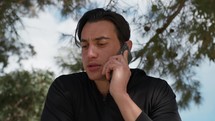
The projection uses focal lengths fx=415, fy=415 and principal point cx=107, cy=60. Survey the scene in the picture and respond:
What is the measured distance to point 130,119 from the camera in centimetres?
118

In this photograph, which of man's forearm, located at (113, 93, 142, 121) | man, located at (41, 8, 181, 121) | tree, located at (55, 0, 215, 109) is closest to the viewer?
man's forearm, located at (113, 93, 142, 121)

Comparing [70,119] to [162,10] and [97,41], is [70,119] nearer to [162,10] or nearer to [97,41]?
[97,41]

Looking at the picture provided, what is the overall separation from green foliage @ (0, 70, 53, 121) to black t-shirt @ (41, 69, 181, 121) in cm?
335

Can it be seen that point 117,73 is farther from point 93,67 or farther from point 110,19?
point 110,19

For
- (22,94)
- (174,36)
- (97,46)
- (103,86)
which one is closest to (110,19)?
(97,46)

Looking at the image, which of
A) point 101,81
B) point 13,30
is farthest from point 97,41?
point 13,30

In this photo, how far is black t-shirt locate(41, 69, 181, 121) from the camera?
1290 mm

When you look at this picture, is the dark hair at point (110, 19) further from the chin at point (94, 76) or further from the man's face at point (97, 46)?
the chin at point (94, 76)

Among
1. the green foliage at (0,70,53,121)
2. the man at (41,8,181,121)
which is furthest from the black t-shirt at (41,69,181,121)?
the green foliage at (0,70,53,121)

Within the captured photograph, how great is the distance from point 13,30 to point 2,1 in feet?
0.98

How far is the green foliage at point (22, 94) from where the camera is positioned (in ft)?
15.8

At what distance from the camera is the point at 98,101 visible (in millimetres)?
1328

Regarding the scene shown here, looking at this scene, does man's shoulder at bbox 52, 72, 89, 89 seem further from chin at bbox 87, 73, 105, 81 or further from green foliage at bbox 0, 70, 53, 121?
green foliage at bbox 0, 70, 53, 121

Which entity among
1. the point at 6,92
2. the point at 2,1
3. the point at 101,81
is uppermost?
the point at 2,1
